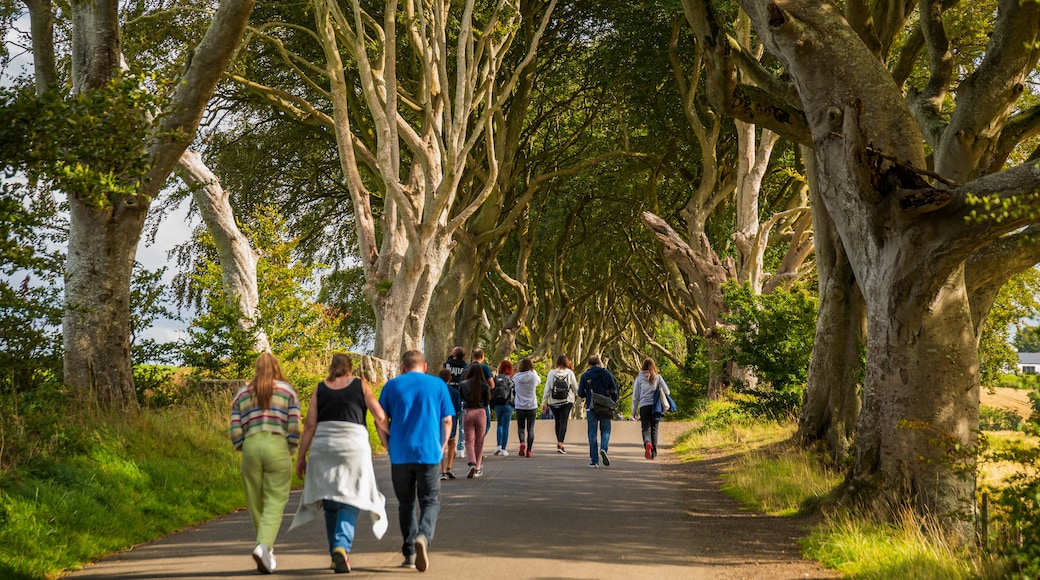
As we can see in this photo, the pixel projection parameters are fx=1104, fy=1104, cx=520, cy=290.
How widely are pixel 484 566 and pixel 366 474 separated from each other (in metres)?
1.10

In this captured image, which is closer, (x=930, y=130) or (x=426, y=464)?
(x=426, y=464)

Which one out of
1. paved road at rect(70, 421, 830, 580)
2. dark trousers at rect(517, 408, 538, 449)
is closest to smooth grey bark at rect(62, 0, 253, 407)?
paved road at rect(70, 421, 830, 580)

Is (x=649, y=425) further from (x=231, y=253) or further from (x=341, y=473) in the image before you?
(x=341, y=473)

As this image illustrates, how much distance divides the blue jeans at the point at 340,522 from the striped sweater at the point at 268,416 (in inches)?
24.2

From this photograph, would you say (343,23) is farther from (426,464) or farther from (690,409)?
(690,409)

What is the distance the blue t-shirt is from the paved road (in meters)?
0.81

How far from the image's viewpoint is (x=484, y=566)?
8102 millimetres

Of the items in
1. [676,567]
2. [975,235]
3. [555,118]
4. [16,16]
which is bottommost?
[676,567]

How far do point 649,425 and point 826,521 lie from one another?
8.99 metres

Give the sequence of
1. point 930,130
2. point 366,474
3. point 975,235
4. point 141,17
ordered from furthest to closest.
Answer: point 141,17 → point 930,130 → point 975,235 → point 366,474

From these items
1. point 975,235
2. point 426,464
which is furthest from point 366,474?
point 975,235

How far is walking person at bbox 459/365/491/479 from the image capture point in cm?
1517

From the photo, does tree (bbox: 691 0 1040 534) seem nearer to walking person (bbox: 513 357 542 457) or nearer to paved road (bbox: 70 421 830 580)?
paved road (bbox: 70 421 830 580)

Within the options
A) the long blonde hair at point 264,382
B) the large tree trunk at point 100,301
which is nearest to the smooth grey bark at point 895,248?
the long blonde hair at point 264,382
